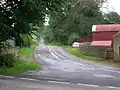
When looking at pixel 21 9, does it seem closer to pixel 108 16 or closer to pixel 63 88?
pixel 63 88

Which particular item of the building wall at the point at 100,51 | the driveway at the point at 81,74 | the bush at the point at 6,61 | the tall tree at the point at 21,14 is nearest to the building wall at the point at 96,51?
the building wall at the point at 100,51

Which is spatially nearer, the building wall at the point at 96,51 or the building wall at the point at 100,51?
the building wall at the point at 100,51

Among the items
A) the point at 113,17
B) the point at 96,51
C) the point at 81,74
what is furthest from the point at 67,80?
the point at 113,17

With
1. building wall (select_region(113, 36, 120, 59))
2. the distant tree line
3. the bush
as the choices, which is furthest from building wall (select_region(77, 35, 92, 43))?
the bush

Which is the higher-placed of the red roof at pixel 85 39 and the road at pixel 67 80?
the red roof at pixel 85 39

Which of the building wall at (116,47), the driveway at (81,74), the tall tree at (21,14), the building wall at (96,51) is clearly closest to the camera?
the driveway at (81,74)

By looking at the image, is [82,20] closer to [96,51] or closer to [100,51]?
[96,51]

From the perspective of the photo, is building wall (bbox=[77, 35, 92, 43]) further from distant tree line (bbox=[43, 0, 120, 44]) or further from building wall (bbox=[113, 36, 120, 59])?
building wall (bbox=[113, 36, 120, 59])

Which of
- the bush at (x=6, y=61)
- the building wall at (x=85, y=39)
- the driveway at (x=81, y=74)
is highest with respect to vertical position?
the building wall at (x=85, y=39)

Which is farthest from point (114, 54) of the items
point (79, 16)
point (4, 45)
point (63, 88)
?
point (79, 16)

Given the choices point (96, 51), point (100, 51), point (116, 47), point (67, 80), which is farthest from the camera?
point (96, 51)

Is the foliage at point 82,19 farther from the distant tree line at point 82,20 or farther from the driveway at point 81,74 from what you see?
the driveway at point 81,74

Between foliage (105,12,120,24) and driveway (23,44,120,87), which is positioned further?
foliage (105,12,120,24)

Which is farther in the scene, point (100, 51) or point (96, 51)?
point (96, 51)
